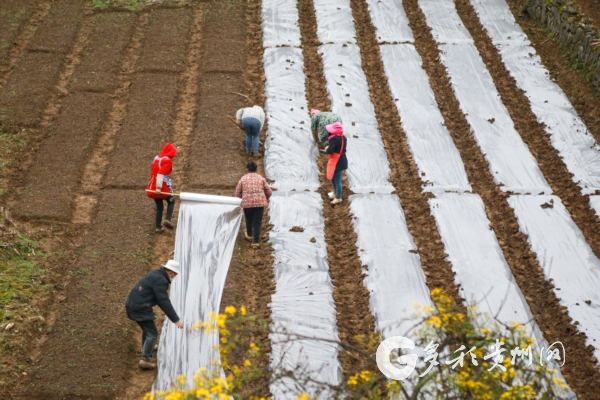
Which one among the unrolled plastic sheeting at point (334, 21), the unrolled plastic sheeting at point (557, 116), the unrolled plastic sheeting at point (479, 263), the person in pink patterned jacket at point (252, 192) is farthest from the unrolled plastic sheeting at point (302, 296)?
the unrolled plastic sheeting at point (334, 21)

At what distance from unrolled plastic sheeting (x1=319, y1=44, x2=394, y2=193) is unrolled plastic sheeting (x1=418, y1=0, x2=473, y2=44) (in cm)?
235

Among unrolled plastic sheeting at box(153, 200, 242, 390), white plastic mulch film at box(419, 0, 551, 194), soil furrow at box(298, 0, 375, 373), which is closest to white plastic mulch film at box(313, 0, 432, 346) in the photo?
soil furrow at box(298, 0, 375, 373)

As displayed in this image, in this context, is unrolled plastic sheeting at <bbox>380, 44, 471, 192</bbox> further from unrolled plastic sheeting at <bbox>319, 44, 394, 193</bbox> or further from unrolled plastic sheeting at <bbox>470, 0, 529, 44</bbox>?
unrolled plastic sheeting at <bbox>470, 0, 529, 44</bbox>

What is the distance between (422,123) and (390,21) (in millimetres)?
4842

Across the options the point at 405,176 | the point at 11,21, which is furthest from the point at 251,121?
the point at 11,21

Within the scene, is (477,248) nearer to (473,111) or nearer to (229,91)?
(473,111)

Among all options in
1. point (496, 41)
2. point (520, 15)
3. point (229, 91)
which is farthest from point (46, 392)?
point (520, 15)

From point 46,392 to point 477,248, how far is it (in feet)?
21.4

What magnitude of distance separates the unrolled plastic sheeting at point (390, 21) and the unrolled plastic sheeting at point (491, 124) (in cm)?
119

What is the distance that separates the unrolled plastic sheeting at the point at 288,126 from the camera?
37.4ft

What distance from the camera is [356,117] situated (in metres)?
13.0

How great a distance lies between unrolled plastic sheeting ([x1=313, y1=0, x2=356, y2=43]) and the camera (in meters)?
15.8

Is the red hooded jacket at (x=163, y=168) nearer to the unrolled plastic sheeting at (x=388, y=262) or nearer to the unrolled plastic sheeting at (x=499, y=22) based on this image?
the unrolled plastic sheeting at (x=388, y=262)

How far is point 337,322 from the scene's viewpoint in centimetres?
849
